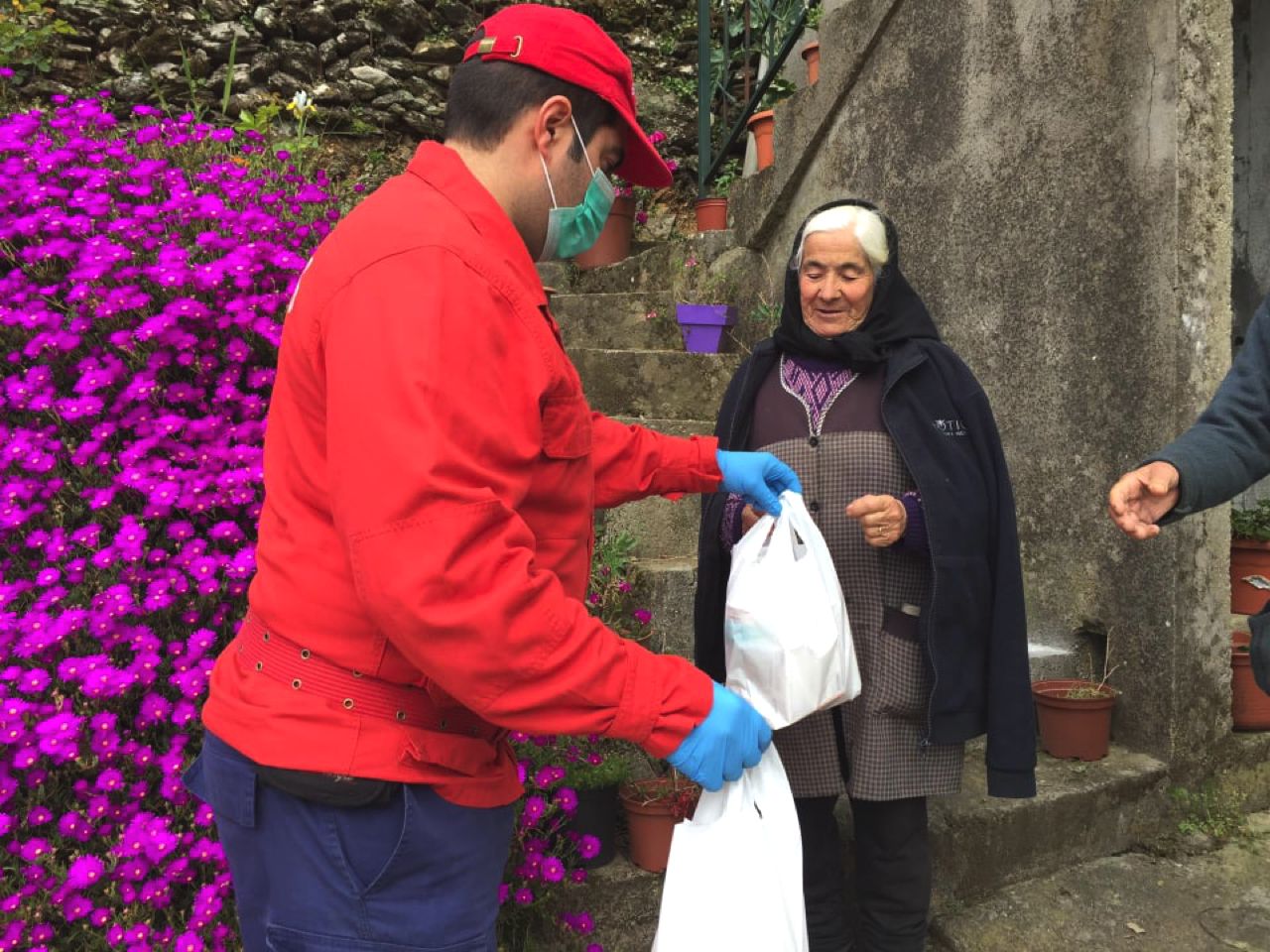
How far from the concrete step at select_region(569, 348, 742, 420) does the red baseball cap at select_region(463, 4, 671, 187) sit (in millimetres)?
2429

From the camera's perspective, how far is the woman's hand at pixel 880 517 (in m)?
1.99

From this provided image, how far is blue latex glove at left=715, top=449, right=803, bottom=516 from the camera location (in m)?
1.85

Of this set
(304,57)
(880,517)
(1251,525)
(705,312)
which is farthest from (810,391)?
(304,57)

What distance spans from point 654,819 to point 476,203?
1749mm

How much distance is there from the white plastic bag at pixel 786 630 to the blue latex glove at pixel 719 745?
1.00ft

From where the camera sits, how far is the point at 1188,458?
1.52 meters

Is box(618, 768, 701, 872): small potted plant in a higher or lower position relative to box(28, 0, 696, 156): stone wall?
lower

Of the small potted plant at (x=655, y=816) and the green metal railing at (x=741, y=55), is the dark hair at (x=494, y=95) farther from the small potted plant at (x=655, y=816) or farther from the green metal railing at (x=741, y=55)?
the green metal railing at (x=741, y=55)

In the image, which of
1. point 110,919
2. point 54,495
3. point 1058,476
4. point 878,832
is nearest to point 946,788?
point 878,832

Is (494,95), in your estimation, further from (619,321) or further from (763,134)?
(763,134)

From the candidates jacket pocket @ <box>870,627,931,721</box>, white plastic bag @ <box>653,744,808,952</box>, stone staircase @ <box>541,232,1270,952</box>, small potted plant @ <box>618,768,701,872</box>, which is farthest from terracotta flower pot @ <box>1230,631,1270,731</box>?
white plastic bag @ <box>653,744,808,952</box>

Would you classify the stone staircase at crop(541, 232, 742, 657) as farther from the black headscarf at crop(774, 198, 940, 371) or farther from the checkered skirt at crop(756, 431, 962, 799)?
the black headscarf at crop(774, 198, 940, 371)

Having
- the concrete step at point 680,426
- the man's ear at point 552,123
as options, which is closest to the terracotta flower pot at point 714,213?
the concrete step at point 680,426

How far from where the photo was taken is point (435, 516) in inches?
39.0
